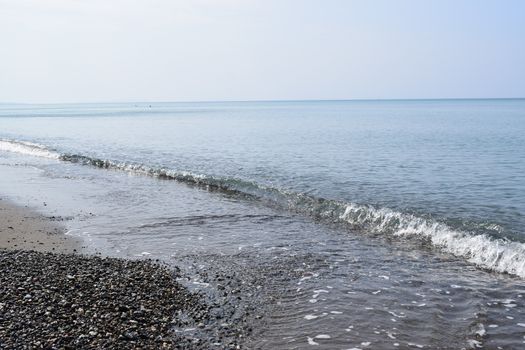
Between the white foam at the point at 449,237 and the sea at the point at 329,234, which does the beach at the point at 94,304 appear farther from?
the white foam at the point at 449,237

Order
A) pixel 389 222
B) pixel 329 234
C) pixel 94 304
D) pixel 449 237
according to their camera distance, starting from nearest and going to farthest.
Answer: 1. pixel 94 304
2. pixel 449 237
3. pixel 329 234
4. pixel 389 222

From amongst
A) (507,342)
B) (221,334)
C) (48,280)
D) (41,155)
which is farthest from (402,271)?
(41,155)

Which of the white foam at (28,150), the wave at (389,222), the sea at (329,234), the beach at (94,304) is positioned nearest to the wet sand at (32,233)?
the beach at (94,304)

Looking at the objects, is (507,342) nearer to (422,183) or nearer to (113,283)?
(113,283)

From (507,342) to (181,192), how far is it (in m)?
19.4

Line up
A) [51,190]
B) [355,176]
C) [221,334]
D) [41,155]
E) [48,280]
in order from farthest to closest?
1. [41,155]
2. [355,176]
3. [51,190]
4. [48,280]
5. [221,334]

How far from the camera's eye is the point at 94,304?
9695 millimetres

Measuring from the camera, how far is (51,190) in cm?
2512

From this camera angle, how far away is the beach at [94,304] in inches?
325

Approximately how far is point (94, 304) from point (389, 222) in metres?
12.3

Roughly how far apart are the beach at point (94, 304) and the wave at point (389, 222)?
8.98 m

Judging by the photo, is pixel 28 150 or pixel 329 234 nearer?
pixel 329 234

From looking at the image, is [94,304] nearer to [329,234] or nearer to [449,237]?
[329,234]

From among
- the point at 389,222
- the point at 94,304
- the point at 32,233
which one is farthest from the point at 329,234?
the point at 32,233
